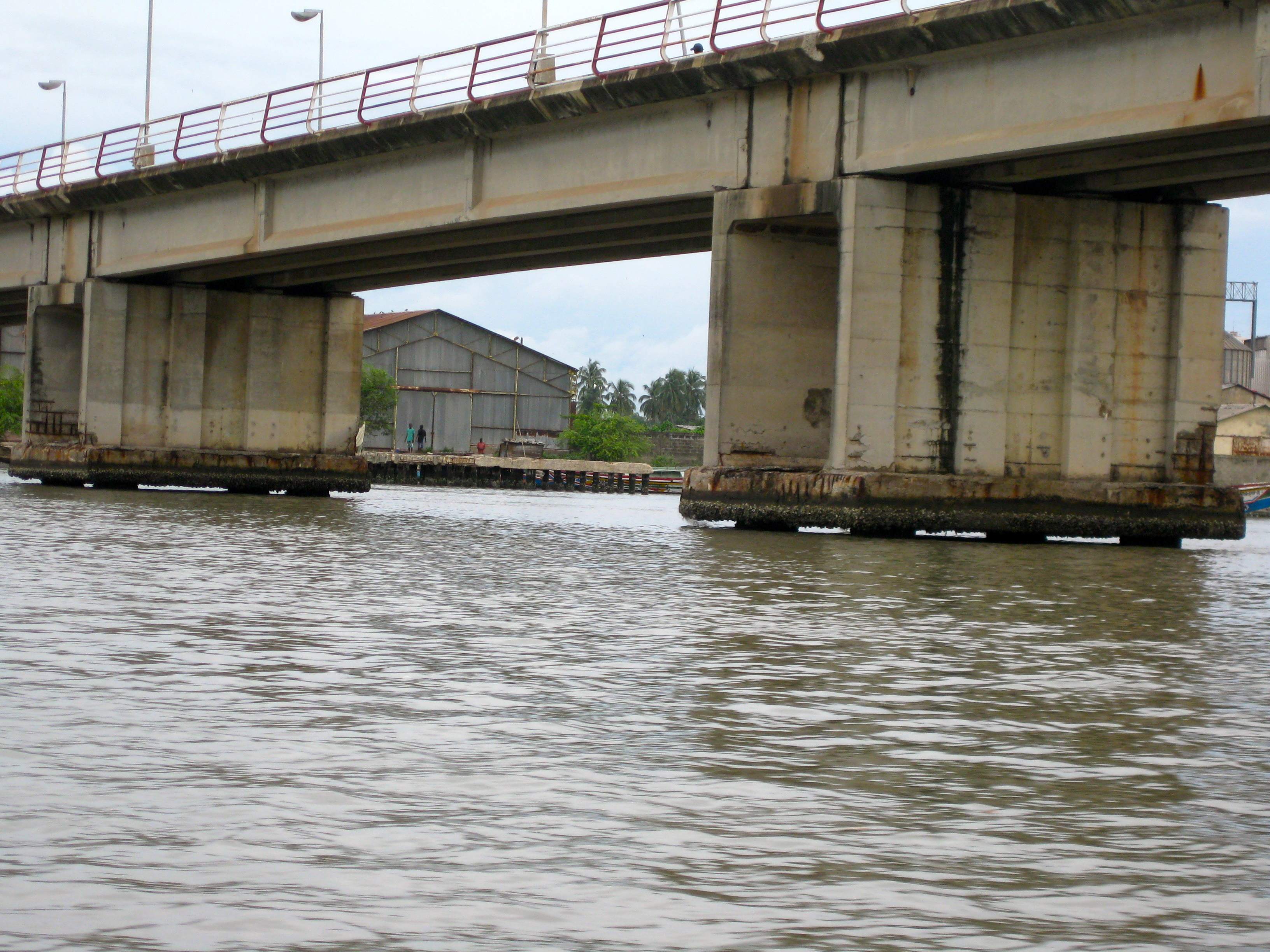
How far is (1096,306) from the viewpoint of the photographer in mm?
26125

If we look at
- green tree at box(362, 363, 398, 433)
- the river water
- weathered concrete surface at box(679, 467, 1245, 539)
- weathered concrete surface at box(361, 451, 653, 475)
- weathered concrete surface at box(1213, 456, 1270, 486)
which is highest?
green tree at box(362, 363, 398, 433)

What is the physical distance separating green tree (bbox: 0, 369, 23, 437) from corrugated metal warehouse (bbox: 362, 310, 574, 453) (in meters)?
18.9

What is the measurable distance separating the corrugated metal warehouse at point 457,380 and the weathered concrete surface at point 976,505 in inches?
2805

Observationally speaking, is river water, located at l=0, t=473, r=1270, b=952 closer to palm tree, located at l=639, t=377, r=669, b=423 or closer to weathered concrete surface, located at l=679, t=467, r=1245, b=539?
weathered concrete surface, located at l=679, t=467, r=1245, b=539

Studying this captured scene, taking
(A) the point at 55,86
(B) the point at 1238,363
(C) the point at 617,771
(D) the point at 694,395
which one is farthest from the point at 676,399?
(C) the point at 617,771

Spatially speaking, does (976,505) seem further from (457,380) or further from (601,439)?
(457,380)

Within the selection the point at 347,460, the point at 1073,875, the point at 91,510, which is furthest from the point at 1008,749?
the point at 347,460

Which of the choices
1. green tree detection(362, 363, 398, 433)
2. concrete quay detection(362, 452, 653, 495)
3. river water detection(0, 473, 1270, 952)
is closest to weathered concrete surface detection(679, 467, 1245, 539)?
river water detection(0, 473, 1270, 952)

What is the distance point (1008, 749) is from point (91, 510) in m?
23.1

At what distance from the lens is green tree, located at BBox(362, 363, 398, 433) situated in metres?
92.6

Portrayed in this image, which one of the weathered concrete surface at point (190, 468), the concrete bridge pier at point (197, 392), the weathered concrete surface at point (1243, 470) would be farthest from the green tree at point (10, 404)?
the weathered concrete surface at point (1243, 470)

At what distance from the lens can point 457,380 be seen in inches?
3922

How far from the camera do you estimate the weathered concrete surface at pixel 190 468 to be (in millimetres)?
41469

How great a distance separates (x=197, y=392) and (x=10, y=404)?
5753 cm
